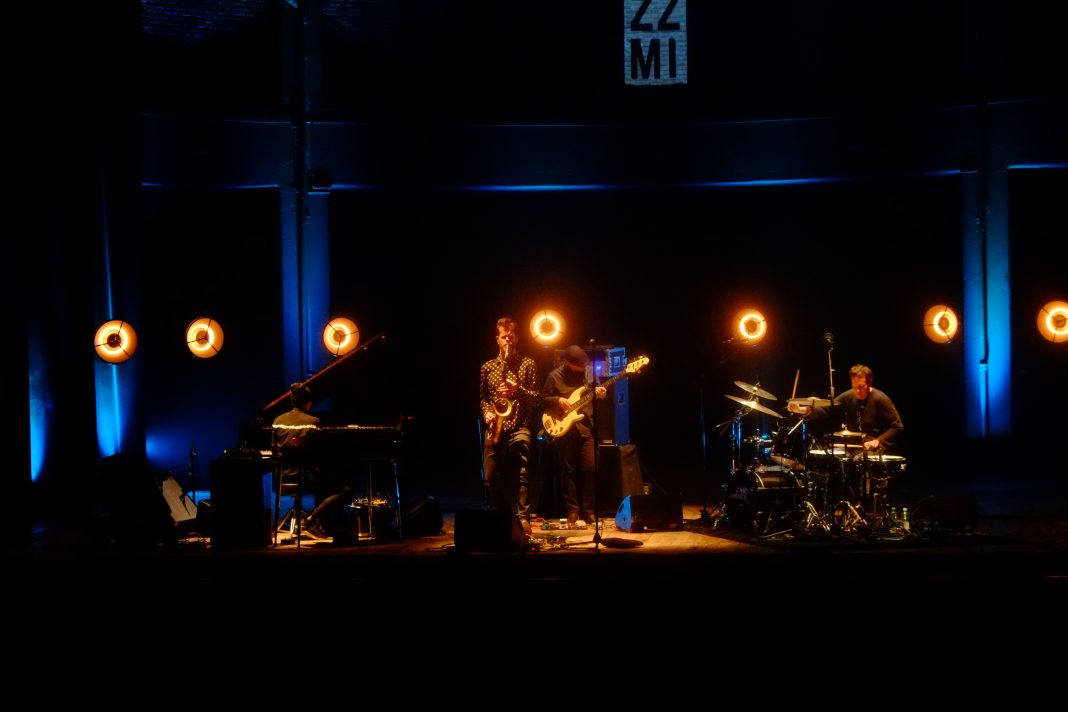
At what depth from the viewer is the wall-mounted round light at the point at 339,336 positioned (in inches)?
472

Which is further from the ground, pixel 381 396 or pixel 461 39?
pixel 461 39

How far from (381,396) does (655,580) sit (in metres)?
5.80

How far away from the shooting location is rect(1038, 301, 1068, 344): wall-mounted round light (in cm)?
1170

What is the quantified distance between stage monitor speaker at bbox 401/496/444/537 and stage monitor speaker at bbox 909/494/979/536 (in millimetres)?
4666

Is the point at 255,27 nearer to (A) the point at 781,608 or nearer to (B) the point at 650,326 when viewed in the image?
(B) the point at 650,326

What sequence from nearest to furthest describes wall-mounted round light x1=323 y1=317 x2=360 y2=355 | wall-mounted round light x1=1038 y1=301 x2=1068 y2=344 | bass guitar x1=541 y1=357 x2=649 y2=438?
bass guitar x1=541 y1=357 x2=649 y2=438, wall-mounted round light x1=1038 y1=301 x2=1068 y2=344, wall-mounted round light x1=323 y1=317 x2=360 y2=355

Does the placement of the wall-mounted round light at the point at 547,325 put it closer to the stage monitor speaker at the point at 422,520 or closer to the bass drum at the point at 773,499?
the stage monitor speaker at the point at 422,520

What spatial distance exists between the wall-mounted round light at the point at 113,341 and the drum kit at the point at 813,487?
715cm

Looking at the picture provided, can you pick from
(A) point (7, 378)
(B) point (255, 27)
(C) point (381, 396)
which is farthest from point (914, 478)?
(A) point (7, 378)

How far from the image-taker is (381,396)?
1273 cm

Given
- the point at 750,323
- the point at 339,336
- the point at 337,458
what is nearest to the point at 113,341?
the point at 339,336

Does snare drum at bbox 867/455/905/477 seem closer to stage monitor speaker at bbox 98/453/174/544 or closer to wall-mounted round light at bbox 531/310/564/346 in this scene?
wall-mounted round light at bbox 531/310/564/346

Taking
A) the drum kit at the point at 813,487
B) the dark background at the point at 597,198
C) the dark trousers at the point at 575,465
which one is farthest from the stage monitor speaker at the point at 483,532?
the dark background at the point at 597,198

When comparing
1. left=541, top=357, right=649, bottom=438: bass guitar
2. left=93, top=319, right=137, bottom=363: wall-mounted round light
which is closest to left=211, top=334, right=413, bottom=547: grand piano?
left=541, top=357, right=649, bottom=438: bass guitar
